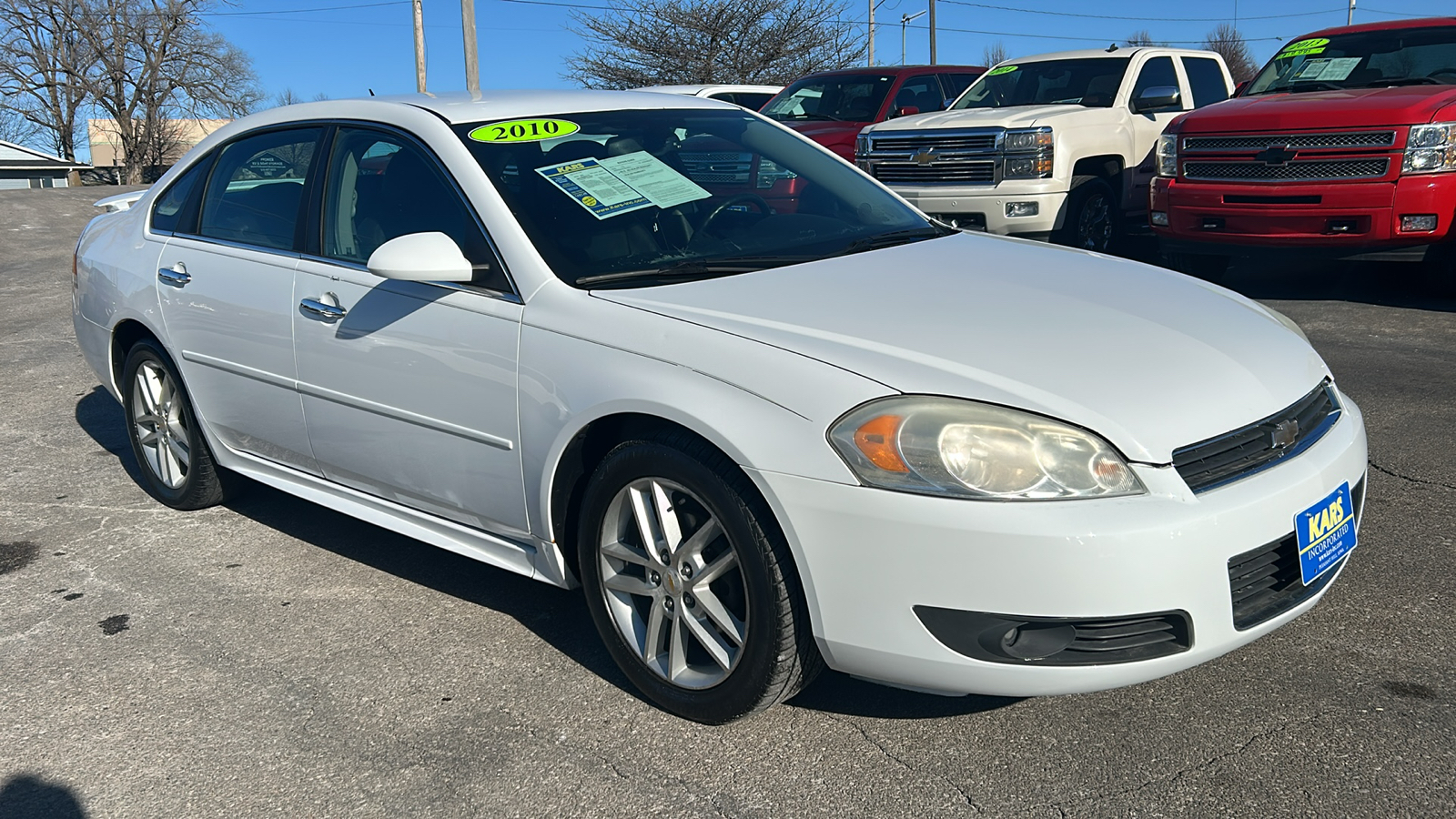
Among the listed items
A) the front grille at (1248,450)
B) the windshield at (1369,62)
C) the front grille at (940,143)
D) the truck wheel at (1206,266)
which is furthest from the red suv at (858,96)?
the front grille at (1248,450)

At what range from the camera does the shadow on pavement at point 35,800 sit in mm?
2766

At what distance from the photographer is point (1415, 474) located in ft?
15.0

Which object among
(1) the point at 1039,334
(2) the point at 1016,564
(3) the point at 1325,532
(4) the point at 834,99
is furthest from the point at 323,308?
(4) the point at 834,99

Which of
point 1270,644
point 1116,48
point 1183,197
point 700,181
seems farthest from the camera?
point 1116,48

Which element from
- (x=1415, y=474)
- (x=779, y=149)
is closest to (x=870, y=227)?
(x=779, y=149)

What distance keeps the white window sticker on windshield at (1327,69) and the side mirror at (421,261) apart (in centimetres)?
770

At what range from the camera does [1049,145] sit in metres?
9.47

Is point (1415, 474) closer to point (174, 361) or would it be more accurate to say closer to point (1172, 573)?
point (1172, 573)

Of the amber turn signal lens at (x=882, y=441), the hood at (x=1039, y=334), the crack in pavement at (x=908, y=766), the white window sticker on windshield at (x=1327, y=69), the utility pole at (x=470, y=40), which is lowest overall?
the crack in pavement at (x=908, y=766)

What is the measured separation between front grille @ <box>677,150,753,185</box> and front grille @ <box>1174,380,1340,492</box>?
1738 millimetres

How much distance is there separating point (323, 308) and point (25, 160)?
61356 millimetres

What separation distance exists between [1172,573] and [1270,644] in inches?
38.7

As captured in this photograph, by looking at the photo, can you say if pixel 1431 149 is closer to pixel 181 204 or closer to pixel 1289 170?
pixel 1289 170

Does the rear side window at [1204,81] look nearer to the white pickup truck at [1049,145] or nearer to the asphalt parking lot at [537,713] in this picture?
the white pickup truck at [1049,145]
